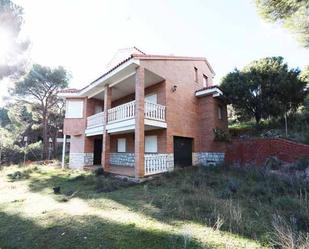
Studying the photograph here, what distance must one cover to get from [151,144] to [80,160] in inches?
252

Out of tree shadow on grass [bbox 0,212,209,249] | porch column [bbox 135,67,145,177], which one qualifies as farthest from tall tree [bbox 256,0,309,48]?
tree shadow on grass [bbox 0,212,209,249]

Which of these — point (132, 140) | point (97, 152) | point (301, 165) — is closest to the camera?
point (301, 165)

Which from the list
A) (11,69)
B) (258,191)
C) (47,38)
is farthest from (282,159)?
(11,69)

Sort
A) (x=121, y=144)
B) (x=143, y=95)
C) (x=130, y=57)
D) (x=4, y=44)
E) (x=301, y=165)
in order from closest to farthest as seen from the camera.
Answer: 1. (x=301, y=165)
2. (x=130, y=57)
3. (x=143, y=95)
4. (x=4, y=44)
5. (x=121, y=144)

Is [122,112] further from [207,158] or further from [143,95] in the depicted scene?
[207,158]

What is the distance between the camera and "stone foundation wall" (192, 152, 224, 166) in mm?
14656

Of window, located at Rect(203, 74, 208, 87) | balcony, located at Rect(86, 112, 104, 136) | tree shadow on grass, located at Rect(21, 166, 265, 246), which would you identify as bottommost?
tree shadow on grass, located at Rect(21, 166, 265, 246)

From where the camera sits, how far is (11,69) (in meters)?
16.9

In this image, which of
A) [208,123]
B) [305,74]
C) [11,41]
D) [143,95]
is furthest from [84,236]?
[305,74]

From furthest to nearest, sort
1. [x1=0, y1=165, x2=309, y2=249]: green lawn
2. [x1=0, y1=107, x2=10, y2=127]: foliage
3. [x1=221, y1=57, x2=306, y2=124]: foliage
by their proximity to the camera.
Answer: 1. [x1=0, y1=107, x2=10, y2=127]: foliage
2. [x1=221, y1=57, x2=306, y2=124]: foliage
3. [x1=0, y1=165, x2=309, y2=249]: green lawn

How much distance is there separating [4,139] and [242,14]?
96.1 feet

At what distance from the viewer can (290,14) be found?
8.34 meters

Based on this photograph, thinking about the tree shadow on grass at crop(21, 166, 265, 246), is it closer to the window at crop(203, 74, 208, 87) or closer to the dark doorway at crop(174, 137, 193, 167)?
the dark doorway at crop(174, 137, 193, 167)

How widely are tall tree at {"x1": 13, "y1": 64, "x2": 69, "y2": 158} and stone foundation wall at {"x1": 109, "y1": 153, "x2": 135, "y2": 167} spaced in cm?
1379
